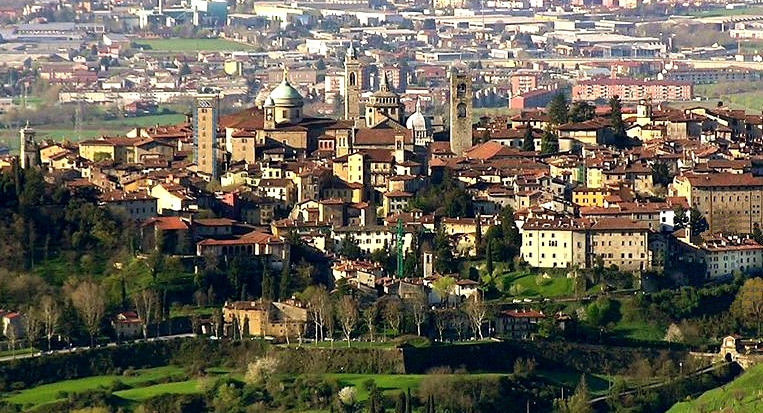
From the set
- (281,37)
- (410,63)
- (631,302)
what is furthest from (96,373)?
(281,37)

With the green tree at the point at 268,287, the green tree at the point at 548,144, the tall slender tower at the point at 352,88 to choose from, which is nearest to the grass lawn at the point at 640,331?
the green tree at the point at 268,287

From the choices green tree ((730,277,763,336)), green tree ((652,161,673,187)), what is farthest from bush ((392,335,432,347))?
green tree ((652,161,673,187))

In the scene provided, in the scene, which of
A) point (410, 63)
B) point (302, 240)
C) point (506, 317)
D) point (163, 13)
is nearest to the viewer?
point (506, 317)

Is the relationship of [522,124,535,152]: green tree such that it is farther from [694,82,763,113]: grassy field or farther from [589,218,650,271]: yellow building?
[694,82,763,113]: grassy field

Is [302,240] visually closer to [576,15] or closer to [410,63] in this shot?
[410,63]

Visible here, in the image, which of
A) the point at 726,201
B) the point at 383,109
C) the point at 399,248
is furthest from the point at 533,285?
the point at 383,109

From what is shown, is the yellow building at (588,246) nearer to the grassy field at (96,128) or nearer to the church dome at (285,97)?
the church dome at (285,97)
